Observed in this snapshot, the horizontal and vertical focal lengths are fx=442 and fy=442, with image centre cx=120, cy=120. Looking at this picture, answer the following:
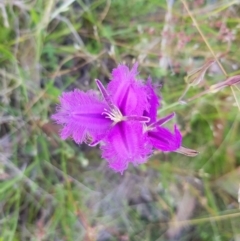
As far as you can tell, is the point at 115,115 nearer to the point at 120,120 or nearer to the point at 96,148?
the point at 120,120

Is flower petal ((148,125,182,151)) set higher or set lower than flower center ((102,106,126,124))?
lower

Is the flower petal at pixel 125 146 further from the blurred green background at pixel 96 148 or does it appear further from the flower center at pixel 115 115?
the blurred green background at pixel 96 148

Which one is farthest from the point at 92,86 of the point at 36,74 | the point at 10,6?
the point at 10,6

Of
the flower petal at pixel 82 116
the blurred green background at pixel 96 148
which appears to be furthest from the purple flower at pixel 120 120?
the blurred green background at pixel 96 148

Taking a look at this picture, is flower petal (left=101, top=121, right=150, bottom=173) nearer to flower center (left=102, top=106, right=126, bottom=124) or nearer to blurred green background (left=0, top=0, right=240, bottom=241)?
flower center (left=102, top=106, right=126, bottom=124)

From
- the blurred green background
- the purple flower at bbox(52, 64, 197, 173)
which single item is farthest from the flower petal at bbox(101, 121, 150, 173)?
the blurred green background
